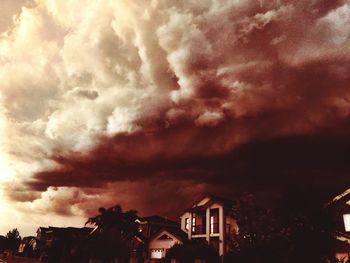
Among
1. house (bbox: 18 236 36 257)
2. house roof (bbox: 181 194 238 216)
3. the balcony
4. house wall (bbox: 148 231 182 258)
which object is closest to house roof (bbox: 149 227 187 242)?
house wall (bbox: 148 231 182 258)

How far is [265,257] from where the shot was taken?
2078 cm

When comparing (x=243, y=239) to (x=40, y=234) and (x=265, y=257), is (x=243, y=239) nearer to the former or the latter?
(x=265, y=257)

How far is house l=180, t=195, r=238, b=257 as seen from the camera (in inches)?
1810

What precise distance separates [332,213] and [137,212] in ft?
126

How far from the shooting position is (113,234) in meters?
54.0

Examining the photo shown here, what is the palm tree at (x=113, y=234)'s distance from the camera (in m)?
50.2

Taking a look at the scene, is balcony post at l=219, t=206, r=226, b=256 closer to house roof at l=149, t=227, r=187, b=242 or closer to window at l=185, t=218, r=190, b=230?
house roof at l=149, t=227, r=187, b=242

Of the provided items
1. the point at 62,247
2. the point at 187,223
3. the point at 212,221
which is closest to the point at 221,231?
the point at 212,221

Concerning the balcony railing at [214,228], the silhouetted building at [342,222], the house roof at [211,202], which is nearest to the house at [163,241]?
the house roof at [211,202]

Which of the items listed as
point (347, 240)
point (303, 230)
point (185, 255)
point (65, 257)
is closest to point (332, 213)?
point (347, 240)

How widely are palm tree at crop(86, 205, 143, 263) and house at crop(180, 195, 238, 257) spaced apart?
10.4 m

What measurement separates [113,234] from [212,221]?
17042 mm

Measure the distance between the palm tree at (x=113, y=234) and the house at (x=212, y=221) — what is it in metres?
10.4

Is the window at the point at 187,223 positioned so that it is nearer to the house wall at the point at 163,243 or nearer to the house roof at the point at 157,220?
the house wall at the point at 163,243
